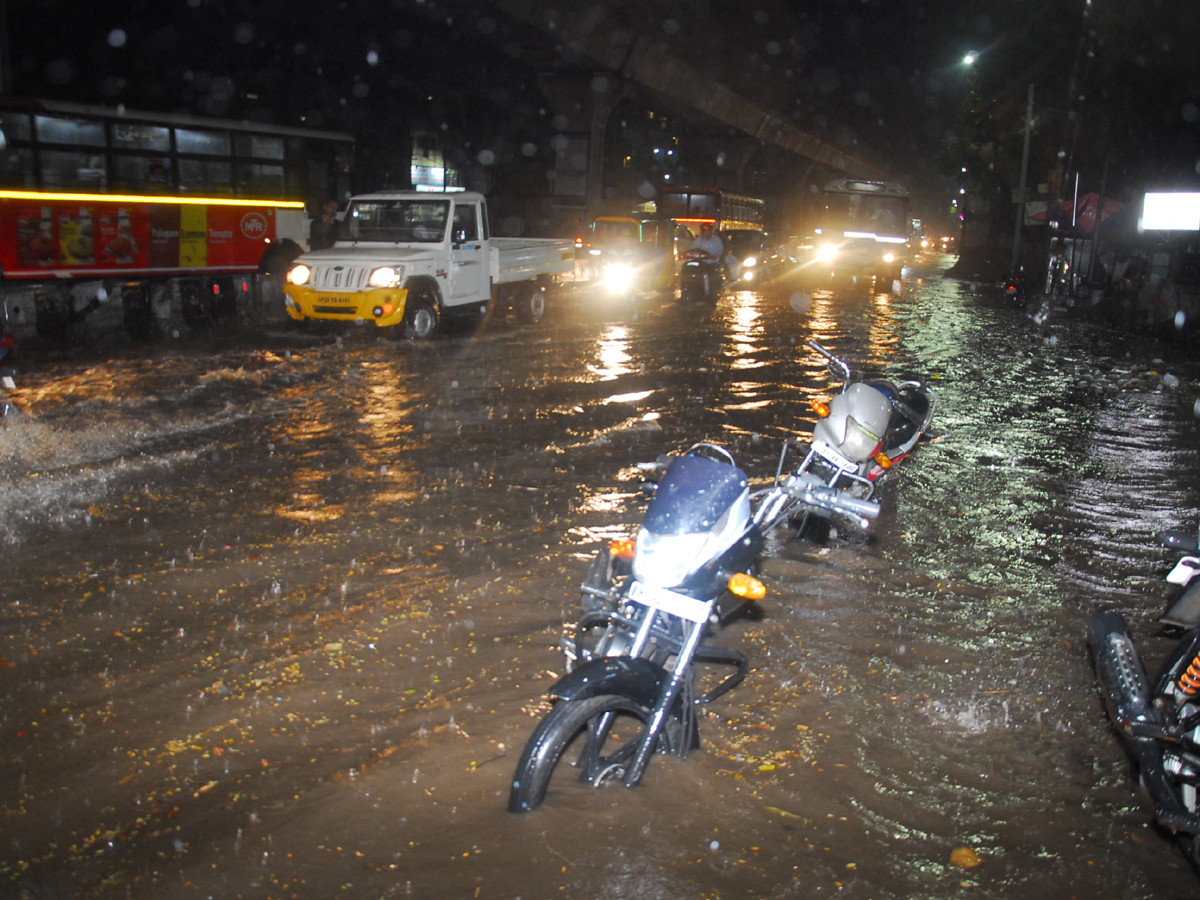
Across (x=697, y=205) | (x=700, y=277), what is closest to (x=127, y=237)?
(x=700, y=277)

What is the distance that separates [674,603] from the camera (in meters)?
3.31

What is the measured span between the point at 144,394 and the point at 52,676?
6.75 metres

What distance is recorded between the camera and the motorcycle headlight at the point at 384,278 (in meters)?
14.0

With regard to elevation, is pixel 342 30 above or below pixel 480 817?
above

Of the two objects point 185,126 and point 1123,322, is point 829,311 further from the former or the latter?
point 185,126

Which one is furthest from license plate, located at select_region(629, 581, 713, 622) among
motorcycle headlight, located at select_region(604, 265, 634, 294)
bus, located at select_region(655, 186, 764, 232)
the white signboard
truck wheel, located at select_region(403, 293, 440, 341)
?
bus, located at select_region(655, 186, 764, 232)

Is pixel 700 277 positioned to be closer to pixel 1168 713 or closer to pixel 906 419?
pixel 906 419

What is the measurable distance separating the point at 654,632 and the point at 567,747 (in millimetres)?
541

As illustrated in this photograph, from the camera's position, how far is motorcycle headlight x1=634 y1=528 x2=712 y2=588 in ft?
10.9

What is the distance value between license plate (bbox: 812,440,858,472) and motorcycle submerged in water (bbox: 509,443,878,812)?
1938 mm

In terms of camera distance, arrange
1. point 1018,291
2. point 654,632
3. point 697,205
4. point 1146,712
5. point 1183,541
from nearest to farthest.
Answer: point 1146,712, point 654,632, point 1183,541, point 1018,291, point 697,205

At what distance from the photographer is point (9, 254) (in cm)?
1403

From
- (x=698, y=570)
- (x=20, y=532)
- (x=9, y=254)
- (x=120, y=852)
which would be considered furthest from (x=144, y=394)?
(x=698, y=570)

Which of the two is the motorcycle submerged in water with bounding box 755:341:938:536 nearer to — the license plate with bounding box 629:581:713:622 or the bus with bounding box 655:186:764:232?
the license plate with bounding box 629:581:713:622
